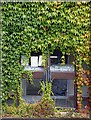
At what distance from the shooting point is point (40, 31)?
405 centimetres

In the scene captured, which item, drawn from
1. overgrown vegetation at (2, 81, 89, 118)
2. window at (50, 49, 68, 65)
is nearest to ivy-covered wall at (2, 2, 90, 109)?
window at (50, 49, 68, 65)

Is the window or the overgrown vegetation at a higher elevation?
the window

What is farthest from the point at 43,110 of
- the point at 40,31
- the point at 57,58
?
the point at 40,31

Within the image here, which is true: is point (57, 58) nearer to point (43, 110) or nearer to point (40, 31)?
point (40, 31)

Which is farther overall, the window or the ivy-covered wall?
the window

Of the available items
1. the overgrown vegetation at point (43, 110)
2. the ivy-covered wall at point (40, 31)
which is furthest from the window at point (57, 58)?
→ the overgrown vegetation at point (43, 110)

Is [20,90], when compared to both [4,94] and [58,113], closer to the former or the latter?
[4,94]

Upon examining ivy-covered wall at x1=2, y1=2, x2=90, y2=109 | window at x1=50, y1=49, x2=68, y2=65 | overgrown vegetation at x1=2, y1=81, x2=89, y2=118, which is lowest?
overgrown vegetation at x1=2, y1=81, x2=89, y2=118

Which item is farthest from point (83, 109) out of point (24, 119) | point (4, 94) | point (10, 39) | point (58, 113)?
point (10, 39)

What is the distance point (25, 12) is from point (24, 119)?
4.87 ft

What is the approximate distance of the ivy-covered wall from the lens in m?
3.99

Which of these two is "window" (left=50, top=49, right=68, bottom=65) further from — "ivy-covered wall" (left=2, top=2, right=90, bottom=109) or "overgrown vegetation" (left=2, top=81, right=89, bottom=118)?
"overgrown vegetation" (left=2, top=81, right=89, bottom=118)

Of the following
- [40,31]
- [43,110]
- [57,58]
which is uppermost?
[40,31]

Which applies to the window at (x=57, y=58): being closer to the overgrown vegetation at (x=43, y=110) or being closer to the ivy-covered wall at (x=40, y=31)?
the ivy-covered wall at (x=40, y=31)
